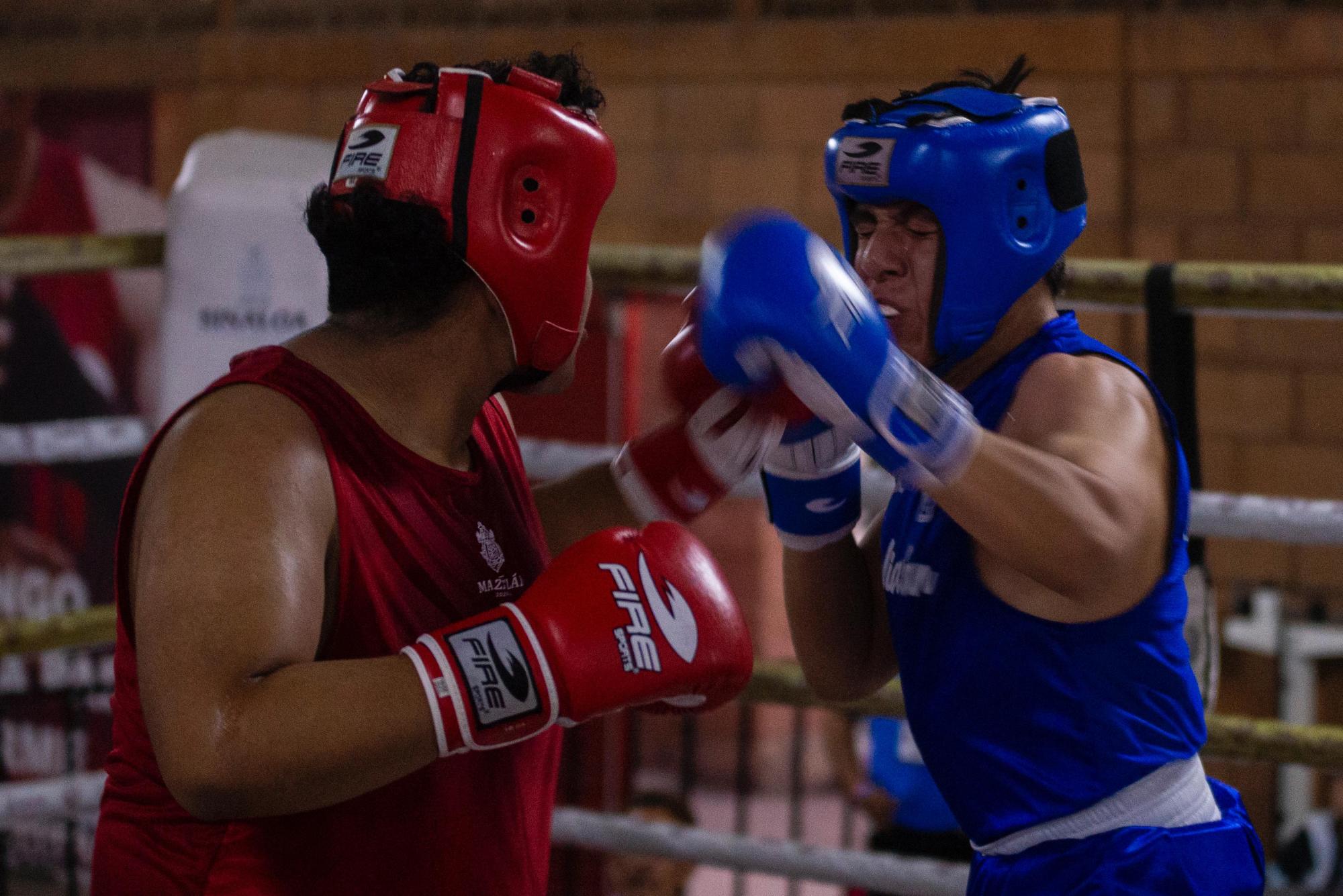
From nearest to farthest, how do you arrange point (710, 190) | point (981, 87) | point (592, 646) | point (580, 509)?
point (592, 646) → point (981, 87) → point (580, 509) → point (710, 190)

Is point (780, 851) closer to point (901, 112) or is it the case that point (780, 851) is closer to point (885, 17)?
point (901, 112)

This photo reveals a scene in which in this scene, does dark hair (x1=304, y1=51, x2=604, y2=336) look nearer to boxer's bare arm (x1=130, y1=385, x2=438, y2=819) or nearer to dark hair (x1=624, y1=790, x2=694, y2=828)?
boxer's bare arm (x1=130, y1=385, x2=438, y2=819)

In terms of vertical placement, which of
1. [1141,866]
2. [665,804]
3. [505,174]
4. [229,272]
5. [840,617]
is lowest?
[665,804]

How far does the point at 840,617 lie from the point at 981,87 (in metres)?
0.58

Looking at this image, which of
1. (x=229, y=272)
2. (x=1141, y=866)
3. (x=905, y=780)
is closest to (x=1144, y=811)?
(x=1141, y=866)

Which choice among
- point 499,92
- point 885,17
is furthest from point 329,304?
point 885,17

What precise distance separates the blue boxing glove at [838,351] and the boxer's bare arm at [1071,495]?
38 millimetres

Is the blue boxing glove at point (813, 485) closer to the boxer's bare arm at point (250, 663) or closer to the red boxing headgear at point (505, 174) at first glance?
the red boxing headgear at point (505, 174)

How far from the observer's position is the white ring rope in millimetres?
1825

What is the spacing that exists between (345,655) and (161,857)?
0.25 m

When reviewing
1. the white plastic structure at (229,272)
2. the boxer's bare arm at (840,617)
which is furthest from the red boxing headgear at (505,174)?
the white plastic structure at (229,272)

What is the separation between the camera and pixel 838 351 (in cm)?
118

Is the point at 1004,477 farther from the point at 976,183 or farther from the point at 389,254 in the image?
the point at 389,254

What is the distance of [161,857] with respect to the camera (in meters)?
1.25
